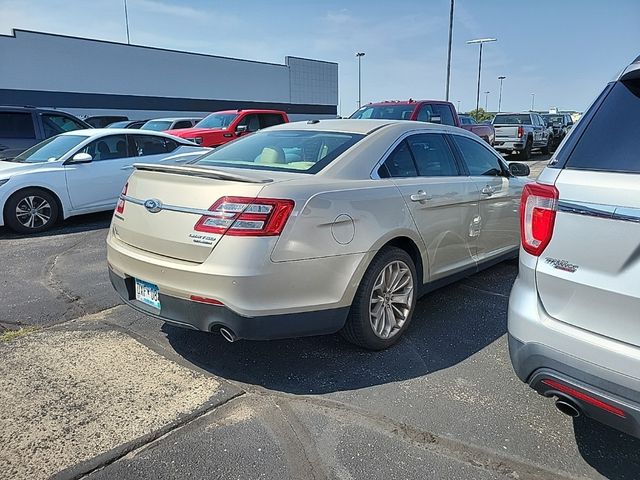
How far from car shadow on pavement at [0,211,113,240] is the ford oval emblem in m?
4.86

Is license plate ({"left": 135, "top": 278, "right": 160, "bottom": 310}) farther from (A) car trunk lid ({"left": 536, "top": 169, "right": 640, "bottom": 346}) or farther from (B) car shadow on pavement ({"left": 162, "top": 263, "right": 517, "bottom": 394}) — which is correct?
(A) car trunk lid ({"left": 536, "top": 169, "right": 640, "bottom": 346})

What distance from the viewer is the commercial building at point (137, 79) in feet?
81.0

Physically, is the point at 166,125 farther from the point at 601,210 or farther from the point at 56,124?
the point at 601,210

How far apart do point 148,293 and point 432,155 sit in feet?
8.02

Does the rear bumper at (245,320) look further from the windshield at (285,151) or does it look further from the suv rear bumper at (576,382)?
the suv rear bumper at (576,382)

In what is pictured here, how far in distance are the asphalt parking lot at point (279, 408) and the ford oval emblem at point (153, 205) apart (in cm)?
104

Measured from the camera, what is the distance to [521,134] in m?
18.7

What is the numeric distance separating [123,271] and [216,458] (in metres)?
1.44

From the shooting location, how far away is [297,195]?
114 inches

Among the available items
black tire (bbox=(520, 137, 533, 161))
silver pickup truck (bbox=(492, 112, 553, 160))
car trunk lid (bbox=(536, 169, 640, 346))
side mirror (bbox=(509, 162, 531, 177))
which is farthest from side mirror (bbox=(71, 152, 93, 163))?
black tire (bbox=(520, 137, 533, 161))

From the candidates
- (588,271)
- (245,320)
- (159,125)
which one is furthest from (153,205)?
(159,125)

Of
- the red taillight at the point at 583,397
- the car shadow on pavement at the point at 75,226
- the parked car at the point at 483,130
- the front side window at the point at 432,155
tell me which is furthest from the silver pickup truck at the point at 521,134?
the red taillight at the point at 583,397

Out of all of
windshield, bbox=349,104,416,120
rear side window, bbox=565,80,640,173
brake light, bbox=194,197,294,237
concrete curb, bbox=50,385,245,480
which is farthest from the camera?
windshield, bbox=349,104,416,120

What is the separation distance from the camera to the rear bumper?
9.22ft
